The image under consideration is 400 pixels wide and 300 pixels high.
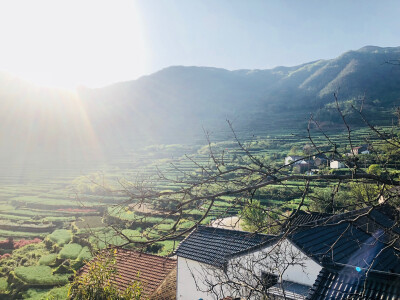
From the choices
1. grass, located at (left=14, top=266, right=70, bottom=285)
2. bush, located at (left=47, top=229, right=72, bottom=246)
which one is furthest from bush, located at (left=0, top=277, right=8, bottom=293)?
bush, located at (left=47, top=229, right=72, bottom=246)

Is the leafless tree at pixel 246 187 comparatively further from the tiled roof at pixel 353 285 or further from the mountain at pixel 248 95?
the mountain at pixel 248 95

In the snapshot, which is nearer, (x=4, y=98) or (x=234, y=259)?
(x=234, y=259)

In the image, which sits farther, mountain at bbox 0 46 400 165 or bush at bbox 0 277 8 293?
mountain at bbox 0 46 400 165

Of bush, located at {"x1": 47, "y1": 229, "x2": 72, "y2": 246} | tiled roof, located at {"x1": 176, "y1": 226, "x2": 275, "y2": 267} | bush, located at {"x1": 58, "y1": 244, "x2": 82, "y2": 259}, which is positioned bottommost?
bush, located at {"x1": 47, "y1": 229, "x2": 72, "y2": 246}

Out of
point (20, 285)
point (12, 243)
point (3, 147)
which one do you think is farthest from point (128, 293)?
point (3, 147)

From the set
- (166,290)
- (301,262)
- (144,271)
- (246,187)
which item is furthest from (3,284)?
(246,187)

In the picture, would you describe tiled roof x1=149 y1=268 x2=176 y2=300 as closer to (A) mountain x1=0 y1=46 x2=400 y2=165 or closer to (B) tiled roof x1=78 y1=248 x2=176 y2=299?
(B) tiled roof x1=78 y1=248 x2=176 y2=299

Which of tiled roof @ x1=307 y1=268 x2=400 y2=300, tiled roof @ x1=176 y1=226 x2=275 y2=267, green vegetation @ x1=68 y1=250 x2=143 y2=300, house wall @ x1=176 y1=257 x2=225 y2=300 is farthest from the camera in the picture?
house wall @ x1=176 y1=257 x2=225 y2=300

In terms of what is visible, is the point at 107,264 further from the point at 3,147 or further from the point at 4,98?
the point at 4,98
